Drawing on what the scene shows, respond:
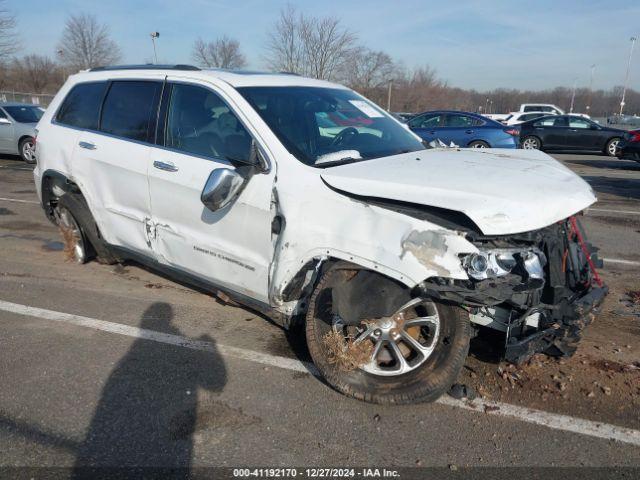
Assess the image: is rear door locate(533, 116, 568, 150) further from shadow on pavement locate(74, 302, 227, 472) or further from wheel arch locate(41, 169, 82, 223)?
shadow on pavement locate(74, 302, 227, 472)

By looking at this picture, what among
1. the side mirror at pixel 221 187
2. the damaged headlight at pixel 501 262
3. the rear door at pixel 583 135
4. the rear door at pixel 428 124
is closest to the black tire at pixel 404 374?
the damaged headlight at pixel 501 262

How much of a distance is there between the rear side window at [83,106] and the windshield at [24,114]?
10317 millimetres

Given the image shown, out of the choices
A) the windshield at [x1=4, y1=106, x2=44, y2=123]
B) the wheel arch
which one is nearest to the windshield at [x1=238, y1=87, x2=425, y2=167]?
the wheel arch

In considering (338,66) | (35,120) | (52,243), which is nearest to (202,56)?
(338,66)

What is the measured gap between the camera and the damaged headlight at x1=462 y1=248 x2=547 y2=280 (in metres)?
2.59

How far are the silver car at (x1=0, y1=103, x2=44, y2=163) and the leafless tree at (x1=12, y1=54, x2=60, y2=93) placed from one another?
43.1 metres

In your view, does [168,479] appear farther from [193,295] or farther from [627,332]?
[627,332]

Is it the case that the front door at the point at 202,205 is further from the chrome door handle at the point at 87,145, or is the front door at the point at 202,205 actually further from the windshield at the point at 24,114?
the windshield at the point at 24,114

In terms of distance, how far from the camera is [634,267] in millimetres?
5484

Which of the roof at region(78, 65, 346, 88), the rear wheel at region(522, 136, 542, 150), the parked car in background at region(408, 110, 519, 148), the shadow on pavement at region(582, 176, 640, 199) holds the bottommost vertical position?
the shadow on pavement at region(582, 176, 640, 199)

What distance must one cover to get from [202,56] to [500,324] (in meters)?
41.4

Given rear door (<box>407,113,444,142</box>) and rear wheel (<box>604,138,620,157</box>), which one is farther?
rear wheel (<box>604,138,620,157</box>)

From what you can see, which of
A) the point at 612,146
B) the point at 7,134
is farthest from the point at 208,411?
the point at 612,146

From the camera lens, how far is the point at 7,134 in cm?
1363
